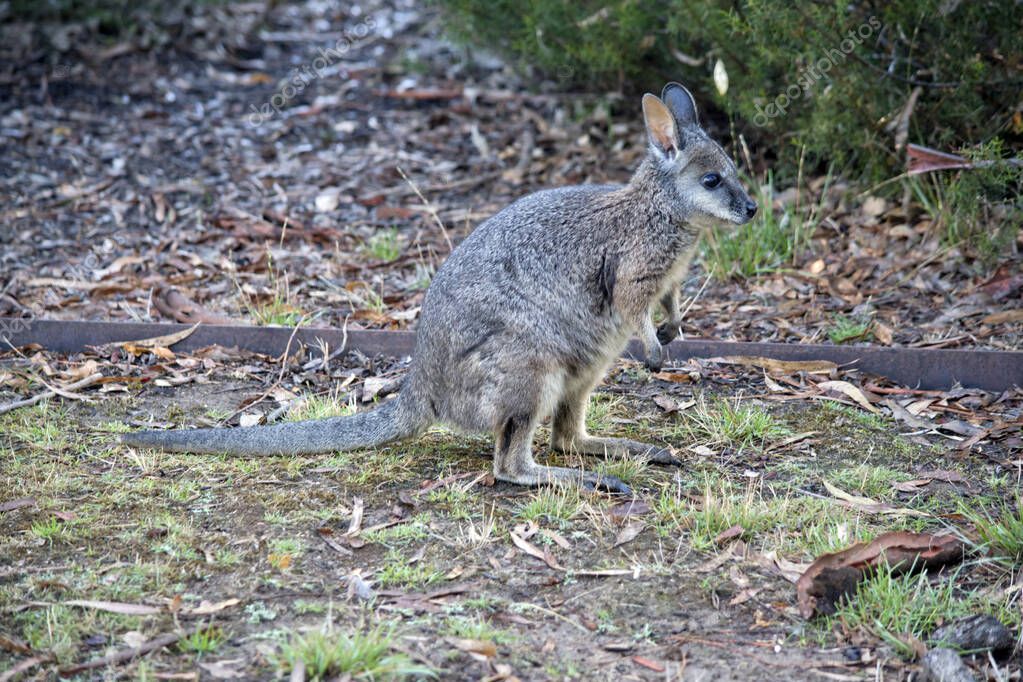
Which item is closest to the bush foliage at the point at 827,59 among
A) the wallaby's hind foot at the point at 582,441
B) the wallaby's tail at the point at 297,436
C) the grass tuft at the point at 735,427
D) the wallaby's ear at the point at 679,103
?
the wallaby's ear at the point at 679,103

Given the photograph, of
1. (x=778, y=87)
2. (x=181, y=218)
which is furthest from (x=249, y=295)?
(x=778, y=87)

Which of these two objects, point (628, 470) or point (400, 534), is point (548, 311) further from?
point (400, 534)

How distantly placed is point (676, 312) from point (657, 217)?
45 centimetres

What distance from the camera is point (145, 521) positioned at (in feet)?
12.2

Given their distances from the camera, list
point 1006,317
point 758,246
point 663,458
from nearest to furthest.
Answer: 1. point 663,458
2. point 1006,317
3. point 758,246

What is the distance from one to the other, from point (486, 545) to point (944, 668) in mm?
1407

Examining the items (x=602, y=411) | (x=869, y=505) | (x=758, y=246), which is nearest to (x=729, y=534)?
(x=869, y=505)

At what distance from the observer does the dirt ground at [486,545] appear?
3037 mm

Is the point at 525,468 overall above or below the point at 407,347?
above

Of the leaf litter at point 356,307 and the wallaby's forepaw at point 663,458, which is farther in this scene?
the wallaby's forepaw at point 663,458

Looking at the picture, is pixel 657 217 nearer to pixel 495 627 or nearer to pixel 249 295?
pixel 495 627

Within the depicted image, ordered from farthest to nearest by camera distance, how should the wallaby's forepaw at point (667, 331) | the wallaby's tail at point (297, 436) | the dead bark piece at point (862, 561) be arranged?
the wallaby's forepaw at point (667, 331), the wallaby's tail at point (297, 436), the dead bark piece at point (862, 561)

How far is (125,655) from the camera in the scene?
2928 millimetres

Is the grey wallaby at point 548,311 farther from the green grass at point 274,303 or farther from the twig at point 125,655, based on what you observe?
the green grass at point 274,303
